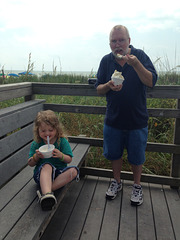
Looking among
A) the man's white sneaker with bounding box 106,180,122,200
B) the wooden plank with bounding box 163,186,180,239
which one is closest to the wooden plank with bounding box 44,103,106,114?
the man's white sneaker with bounding box 106,180,122,200

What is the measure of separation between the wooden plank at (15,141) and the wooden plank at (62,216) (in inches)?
31.0

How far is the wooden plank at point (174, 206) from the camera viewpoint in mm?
2295

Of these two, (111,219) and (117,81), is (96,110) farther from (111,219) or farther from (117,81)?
(111,219)

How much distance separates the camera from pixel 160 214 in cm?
250

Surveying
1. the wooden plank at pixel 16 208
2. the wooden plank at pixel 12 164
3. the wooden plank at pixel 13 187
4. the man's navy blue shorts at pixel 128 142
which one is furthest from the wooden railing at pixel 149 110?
the wooden plank at pixel 16 208

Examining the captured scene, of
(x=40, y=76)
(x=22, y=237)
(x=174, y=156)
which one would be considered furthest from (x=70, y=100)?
(x=22, y=237)

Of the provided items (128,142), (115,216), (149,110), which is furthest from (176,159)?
(115,216)

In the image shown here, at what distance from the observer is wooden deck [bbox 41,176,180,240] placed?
2178 mm

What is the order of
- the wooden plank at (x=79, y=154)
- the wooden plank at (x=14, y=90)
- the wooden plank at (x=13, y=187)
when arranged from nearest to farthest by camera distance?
the wooden plank at (x=13, y=187) → the wooden plank at (x=14, y=90) → the wooden plank at (x=79, y=154)

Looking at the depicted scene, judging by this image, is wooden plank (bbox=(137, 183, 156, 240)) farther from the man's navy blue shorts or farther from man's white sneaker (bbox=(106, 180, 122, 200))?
the man's navy blue shorts

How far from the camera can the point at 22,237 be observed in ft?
4.84

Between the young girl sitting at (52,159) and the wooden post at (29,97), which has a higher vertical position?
the wooden post at (29,97)

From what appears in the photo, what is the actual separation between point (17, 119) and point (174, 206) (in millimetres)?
1925

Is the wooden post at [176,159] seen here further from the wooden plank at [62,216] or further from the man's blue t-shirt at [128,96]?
the wooden plank at [62,216]
